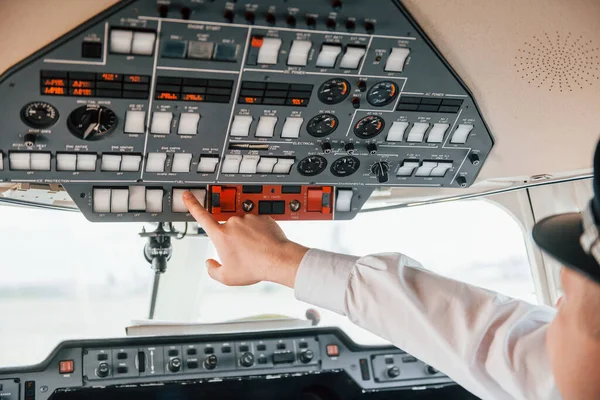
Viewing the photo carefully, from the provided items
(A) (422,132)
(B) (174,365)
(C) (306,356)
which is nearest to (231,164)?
(A) (422,132)

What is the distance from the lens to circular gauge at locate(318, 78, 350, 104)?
6.99ft

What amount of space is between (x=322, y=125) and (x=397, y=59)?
1.22 ft

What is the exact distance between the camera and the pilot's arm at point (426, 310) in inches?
75.5

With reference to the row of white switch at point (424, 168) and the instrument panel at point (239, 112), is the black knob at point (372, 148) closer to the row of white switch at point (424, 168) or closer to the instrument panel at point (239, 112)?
the instrument panel at point (239, 112)

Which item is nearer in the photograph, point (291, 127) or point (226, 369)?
point (291, 127)

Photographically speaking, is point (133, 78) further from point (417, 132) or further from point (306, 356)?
point (306, 356)

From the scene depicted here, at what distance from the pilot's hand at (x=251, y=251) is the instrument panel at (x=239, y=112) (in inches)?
9.1

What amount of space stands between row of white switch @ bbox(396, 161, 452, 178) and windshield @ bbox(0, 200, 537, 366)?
3.85ft

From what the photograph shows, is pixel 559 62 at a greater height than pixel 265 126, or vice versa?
pixel 559 62

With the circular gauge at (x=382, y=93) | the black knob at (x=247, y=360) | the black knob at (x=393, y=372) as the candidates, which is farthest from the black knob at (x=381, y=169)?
the black knob at (x=393, y=372)

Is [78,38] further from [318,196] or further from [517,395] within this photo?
[517,395]

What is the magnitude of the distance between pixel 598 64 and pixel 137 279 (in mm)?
2618

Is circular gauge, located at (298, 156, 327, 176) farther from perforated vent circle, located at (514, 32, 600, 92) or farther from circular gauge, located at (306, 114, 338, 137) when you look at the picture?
perforated vent circle, located at (514, 32, 600, 92)

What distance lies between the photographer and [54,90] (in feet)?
6.40
